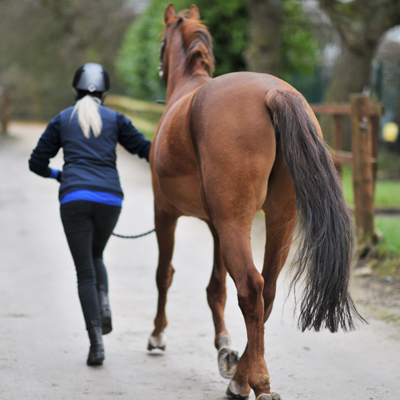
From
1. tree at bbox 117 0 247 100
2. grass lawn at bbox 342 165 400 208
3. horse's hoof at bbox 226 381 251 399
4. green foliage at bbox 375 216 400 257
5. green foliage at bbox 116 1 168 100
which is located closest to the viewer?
horse's hoof at bbox 226 381 251 399

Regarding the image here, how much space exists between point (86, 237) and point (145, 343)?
0.91m

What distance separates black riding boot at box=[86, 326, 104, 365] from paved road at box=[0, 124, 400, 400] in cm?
6

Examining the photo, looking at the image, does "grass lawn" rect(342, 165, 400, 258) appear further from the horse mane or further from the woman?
the woman

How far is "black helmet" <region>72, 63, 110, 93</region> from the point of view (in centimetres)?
371

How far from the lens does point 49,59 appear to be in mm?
27625

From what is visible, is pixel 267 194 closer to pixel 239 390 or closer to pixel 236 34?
pixel 239 390

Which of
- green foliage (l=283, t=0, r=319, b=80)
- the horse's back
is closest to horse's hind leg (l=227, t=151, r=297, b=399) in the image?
the horse's back

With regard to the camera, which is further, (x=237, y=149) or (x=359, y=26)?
(x=359, y=26)

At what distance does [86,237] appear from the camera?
349cm

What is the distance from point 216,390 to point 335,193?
4.24 ft

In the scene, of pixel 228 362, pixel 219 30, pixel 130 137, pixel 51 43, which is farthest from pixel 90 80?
pixel 51 43

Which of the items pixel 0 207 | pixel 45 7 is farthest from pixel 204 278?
pixel 45 7

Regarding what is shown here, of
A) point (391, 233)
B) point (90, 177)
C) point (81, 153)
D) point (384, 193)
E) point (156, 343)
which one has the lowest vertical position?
point (384, 193)

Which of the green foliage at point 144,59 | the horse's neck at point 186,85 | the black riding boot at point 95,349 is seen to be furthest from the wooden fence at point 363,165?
the green foliage at point 144,59
